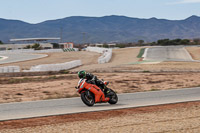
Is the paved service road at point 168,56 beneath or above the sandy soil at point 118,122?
beneath

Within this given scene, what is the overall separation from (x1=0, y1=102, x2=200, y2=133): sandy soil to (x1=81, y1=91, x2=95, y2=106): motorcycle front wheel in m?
0.99

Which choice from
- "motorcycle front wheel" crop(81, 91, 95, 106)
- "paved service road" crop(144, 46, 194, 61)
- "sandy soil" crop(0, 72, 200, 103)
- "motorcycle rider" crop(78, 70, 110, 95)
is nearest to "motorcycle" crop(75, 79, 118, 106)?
"motorcycle front wheel" crop(81, 91, 95, 106)

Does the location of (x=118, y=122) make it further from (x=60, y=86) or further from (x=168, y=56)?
(x=168, y=56)

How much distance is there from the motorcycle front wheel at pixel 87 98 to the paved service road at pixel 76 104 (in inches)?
6.6

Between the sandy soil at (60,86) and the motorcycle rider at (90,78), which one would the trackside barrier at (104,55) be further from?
the motorcycle rider at (90,78)

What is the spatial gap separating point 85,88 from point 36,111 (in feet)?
5.50

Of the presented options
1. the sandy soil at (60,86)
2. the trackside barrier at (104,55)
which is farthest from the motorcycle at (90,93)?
the trackside barrier at (104,55)

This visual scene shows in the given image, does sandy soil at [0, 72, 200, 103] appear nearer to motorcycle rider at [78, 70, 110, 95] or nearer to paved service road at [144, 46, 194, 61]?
motorcycle rider at [78, 70, 110, 95]

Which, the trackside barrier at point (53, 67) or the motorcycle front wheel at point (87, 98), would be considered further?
the trackside barrier at point (53, 67)

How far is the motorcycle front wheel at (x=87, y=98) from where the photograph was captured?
1110 centimetres

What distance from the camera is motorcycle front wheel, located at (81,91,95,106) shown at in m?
11.1

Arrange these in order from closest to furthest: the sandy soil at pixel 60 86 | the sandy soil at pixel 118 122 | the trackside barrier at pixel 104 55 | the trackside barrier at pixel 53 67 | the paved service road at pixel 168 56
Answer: the sandy soil at pixel 118 122 → the sandy soil at pixel 60 86 → the trackside barrier at pixel 53 67 → the trackside barrier at pixel 104 55 → the paved service road at pixel 168 56

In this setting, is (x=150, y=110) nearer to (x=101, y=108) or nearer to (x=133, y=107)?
(x=133, y=107)

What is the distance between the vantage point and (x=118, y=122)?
878 cm
